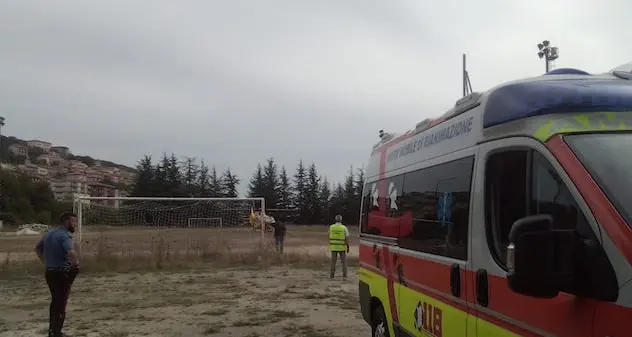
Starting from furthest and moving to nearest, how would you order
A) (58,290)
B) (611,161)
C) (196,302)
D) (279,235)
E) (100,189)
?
(100,189)
(279,235)
(196,302)
(58,290)
(611,161)

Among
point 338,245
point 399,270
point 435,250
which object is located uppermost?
point 435,250

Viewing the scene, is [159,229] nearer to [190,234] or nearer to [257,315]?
[190,234]

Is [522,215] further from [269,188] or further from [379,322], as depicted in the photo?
[269,188]

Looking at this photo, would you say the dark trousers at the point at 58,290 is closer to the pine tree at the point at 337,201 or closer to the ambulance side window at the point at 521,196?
the ambulance side window at the point at 521,196

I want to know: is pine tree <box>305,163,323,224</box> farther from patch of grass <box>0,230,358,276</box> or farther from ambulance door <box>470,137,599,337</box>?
ambulance door <box>470,137,599,337</box>

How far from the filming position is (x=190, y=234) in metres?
23.0

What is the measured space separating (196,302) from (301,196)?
94305 millimetres

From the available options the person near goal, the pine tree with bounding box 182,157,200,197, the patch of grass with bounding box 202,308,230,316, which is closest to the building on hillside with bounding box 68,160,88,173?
the pine tree with bounding box 182,157,200,197

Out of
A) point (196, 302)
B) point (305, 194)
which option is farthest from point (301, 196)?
point (196, 302)

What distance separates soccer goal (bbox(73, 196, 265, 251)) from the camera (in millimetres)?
23828

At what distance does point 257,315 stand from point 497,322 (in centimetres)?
769

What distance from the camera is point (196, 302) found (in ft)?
41.3

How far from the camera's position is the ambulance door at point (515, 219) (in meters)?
2.84

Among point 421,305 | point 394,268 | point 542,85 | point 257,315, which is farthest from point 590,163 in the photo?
point 257,315
